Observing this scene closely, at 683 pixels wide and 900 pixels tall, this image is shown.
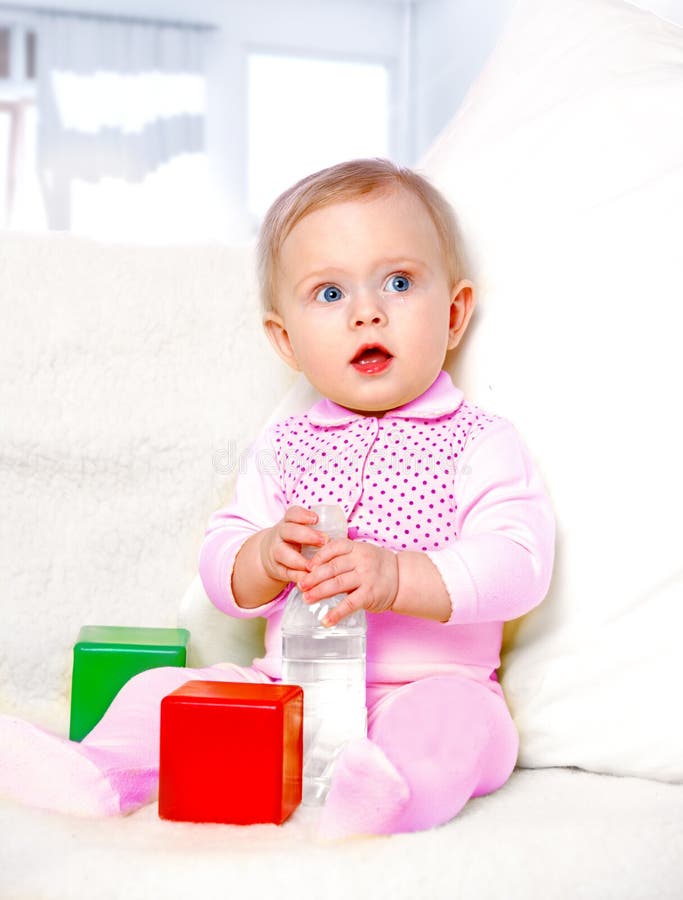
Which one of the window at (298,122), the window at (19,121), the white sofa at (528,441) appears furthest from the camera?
the window at (298,122)

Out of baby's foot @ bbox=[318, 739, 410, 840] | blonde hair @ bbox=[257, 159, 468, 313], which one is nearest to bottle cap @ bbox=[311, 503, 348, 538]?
baby's foot @ bbox=[318, 739, 410, 840]

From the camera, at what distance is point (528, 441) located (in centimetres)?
90

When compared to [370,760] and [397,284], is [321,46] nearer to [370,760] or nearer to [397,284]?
[397,284]

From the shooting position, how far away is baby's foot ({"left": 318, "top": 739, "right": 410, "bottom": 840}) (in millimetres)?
611

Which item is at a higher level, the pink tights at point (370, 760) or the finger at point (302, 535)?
the finger at point (302, 535)

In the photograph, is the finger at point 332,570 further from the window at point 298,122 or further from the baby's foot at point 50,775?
the window at point 298,122

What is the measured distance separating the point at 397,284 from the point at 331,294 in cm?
7

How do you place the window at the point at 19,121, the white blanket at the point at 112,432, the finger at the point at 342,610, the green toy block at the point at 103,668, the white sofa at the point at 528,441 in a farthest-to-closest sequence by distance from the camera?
the window at the point at 19,121
the white blanket at the point at 112,432
the green toy block at the point at 103,668
the finger at the point at 342,610
the white sofa at the point at 528,441

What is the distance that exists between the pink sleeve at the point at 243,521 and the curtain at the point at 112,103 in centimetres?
492

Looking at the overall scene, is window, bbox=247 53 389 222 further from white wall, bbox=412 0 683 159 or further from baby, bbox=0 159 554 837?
baby, bbox=0 159 554 837

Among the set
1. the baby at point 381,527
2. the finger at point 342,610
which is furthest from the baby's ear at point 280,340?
the finger at point 342,610

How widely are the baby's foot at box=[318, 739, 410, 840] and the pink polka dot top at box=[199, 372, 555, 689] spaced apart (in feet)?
0.65

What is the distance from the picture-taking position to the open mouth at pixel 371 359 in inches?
37.0

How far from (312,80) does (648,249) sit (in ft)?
18.1
